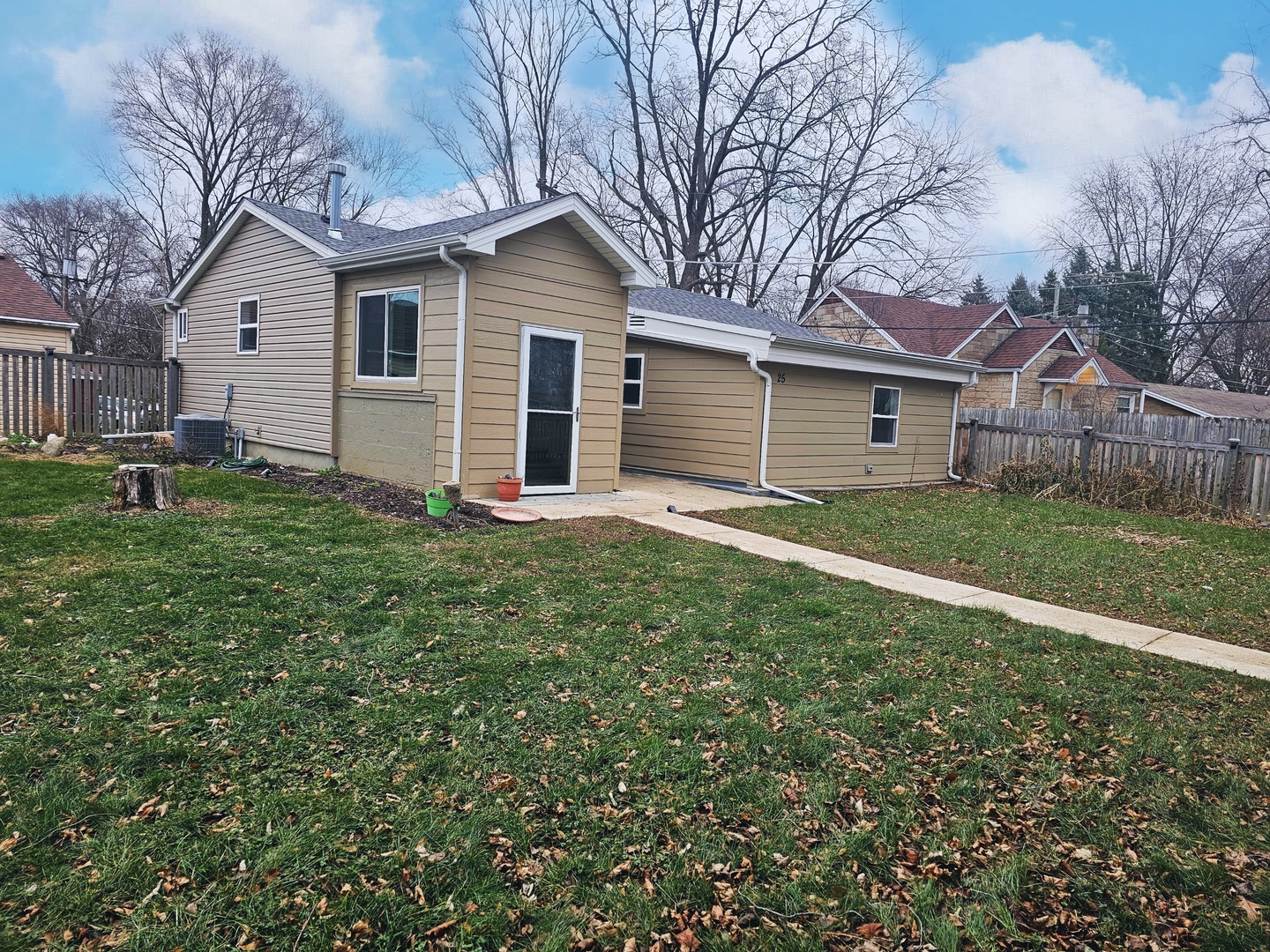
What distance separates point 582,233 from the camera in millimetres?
9852

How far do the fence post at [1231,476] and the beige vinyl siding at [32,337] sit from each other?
78.0ft

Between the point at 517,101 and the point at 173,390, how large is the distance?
59.8 ft

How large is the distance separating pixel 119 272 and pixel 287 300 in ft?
79.9

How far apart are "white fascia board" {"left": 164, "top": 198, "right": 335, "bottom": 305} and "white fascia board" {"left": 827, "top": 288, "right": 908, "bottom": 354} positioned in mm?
19631

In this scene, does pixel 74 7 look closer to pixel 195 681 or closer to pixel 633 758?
pixel 195 681

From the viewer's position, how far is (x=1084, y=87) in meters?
21.5

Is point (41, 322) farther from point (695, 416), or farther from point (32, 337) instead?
point (695, 416)

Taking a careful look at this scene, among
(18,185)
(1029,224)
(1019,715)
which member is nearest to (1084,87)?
(1029,224)

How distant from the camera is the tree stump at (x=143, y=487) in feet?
24.3

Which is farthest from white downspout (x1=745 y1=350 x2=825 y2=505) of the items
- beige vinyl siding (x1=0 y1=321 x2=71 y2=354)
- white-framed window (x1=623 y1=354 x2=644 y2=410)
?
beige vinyl siding (x1=0 y1=321 x2=71 y2=354)

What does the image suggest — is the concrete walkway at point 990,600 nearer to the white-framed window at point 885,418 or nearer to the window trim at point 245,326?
the white-framed window at point 885,418

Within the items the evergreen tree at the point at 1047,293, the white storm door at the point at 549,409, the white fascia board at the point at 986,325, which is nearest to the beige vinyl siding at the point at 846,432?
the white storm door at the point at 549,409

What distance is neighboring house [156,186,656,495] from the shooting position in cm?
906

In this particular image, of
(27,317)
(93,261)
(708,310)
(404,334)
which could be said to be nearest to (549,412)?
(404,334)
